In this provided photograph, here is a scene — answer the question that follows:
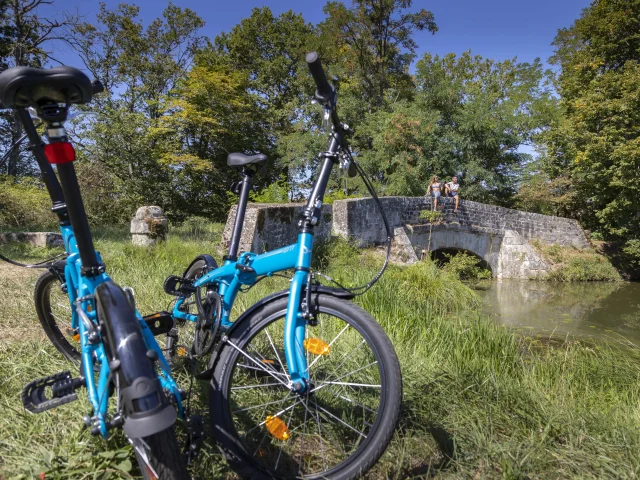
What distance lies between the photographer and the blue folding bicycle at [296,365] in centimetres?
150

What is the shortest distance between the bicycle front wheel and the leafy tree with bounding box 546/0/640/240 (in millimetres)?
15563

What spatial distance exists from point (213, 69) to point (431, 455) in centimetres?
1720

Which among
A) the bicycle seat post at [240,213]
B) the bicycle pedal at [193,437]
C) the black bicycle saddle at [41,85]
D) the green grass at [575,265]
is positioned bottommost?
the green grass at [575,265]

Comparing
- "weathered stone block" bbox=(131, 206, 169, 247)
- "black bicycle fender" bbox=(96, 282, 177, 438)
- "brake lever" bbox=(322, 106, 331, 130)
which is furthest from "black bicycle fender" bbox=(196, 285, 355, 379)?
"weathered stone block" bbox=(131, 206, 169, 247)

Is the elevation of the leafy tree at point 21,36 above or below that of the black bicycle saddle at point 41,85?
above

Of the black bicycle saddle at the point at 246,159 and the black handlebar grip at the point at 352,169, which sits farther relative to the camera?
the black bicycle saddle at the point at 246,159

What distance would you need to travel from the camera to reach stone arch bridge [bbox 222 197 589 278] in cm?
736

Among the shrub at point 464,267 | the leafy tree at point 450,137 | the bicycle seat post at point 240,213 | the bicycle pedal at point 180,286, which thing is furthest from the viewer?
the leafy tree at point 450,137

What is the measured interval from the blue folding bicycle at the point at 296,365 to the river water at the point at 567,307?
6.42m

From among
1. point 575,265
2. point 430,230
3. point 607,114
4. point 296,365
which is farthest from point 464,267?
point 296,365

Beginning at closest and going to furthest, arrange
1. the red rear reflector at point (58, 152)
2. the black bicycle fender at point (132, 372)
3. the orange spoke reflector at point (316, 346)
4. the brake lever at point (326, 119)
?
the black bicycle fender at point (132, 372), the red rear reflector at point (58, 152), the orange spoke reflector at point (316, 346), the brake lever at point (326, 119)

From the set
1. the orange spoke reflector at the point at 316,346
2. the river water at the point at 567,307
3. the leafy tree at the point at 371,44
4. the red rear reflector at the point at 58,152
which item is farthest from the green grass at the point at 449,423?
the leafy tree at the point at 371,44

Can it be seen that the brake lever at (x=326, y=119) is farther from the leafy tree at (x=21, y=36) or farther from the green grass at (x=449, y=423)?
the leafy tree at (x=21, y=36)

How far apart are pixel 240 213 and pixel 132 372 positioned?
114 centimetres
